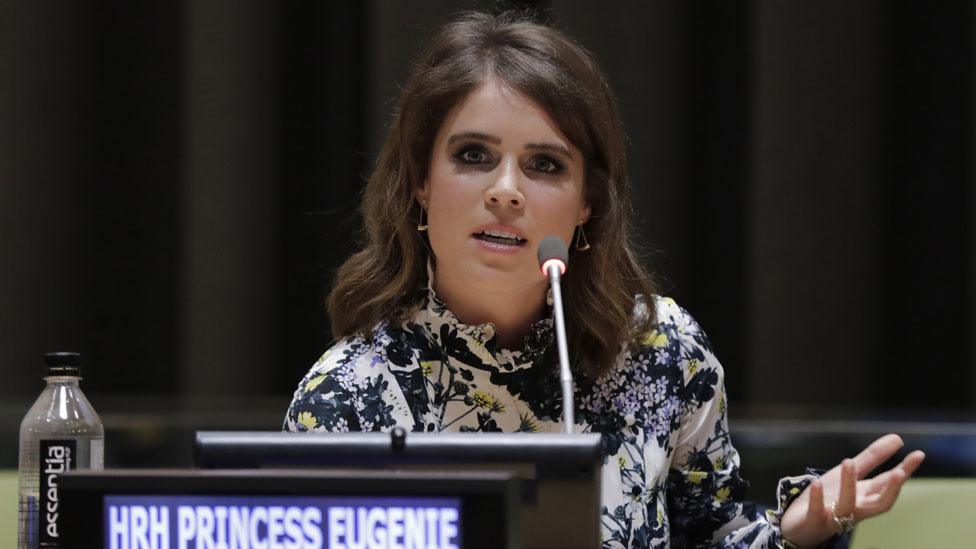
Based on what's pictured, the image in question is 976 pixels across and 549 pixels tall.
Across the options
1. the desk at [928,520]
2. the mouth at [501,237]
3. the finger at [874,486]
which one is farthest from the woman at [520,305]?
the desk at [928,520]

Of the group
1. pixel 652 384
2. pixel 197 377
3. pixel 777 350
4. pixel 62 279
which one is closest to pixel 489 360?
pixel 652 384

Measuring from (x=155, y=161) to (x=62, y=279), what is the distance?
0.46 meters

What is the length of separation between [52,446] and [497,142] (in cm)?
58

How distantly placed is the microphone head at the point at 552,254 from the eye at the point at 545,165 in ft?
0.80

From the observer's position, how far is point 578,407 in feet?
5.29

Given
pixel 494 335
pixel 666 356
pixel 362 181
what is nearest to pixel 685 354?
pixel 666 356

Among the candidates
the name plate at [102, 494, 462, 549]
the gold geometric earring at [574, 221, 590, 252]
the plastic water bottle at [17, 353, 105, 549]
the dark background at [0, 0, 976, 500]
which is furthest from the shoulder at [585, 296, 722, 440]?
the dark background at [0, 0, 976, 500]

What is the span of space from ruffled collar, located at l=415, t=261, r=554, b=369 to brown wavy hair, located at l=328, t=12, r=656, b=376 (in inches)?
1.5

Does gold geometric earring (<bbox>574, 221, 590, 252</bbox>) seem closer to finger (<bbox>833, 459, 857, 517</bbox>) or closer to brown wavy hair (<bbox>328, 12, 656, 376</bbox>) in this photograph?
brown wavy hair (<bbox>328, 12, 656, 376</bbox>)

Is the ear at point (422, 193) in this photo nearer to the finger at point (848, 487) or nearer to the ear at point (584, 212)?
the ear at point (584, 212)

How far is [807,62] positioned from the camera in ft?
11.6

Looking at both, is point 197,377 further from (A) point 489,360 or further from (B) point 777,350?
(A) point 489,360

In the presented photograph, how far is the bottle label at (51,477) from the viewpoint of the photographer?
4.13 ft

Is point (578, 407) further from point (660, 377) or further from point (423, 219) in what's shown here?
point (423, 219)
